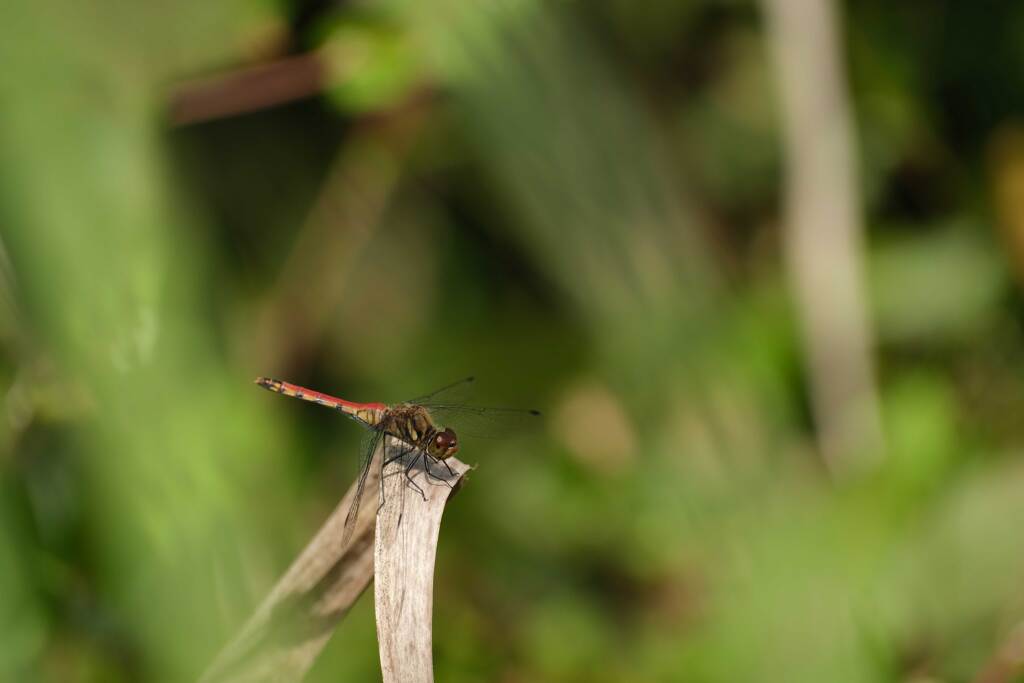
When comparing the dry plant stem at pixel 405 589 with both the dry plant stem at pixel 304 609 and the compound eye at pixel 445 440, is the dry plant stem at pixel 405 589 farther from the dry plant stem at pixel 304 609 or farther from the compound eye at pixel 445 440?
the compound eye at pixel 445 440

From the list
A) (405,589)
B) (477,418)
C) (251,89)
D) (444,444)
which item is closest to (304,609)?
(405,589)

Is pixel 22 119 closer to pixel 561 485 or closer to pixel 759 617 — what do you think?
pixel 759 617

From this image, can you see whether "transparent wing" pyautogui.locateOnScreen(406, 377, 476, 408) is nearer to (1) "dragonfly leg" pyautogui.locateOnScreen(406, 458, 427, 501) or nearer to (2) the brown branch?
(1) "dragonfly leg" pyautogui.locateOnScreen(406, 458, 427, 501)

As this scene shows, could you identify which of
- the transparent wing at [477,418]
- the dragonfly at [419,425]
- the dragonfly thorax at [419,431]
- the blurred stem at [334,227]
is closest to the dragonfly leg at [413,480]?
the dragonfly at [419,425]

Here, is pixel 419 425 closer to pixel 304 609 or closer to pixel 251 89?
pixel 304 609

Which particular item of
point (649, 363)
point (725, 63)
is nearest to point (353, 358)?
point (649, 363)

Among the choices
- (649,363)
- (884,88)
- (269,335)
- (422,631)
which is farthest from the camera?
(884,88)
